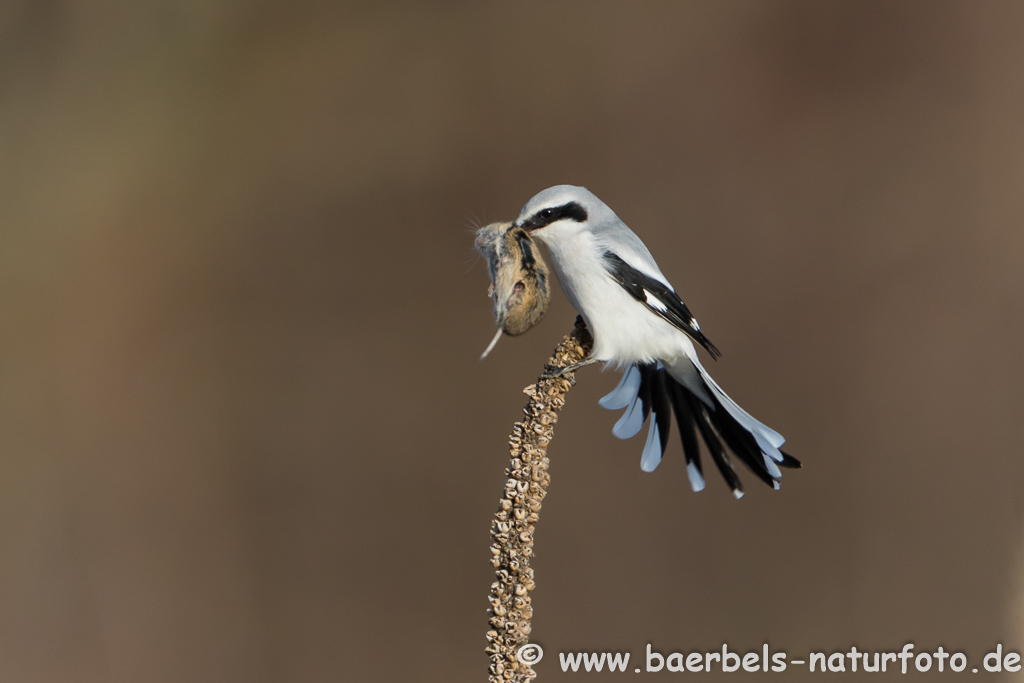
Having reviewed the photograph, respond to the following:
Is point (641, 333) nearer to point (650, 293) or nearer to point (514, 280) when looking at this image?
point (650, 293)

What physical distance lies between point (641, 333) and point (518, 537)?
401 mm

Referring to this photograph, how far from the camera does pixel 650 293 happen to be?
911mm

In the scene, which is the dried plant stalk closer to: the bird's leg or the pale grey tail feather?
the bird's leg

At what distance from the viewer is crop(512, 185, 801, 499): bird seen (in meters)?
0.86

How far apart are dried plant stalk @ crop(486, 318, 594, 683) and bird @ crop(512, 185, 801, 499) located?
8.2 inches

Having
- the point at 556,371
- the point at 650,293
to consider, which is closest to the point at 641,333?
the point at 650,293

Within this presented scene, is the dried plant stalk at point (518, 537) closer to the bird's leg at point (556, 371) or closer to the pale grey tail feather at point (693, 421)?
the bird's leg at point (556, 371)

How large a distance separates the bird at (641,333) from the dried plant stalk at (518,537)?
0.21 metres

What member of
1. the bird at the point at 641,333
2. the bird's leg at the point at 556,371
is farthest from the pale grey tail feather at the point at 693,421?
the bird's leg at the point at 556,371

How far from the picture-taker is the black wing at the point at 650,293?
90cm

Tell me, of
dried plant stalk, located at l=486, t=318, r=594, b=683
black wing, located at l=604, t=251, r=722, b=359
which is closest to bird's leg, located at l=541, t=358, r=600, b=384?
dried plant stalk, located at l=486, t=318, r=594, b=683

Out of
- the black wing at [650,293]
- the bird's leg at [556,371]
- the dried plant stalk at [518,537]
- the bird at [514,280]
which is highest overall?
the black wing at [650,293]

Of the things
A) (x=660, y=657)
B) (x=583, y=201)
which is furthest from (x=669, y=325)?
(x=660, y=657)

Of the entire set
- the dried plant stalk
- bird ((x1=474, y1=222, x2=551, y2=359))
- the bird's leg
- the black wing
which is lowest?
the dried plant stalk
